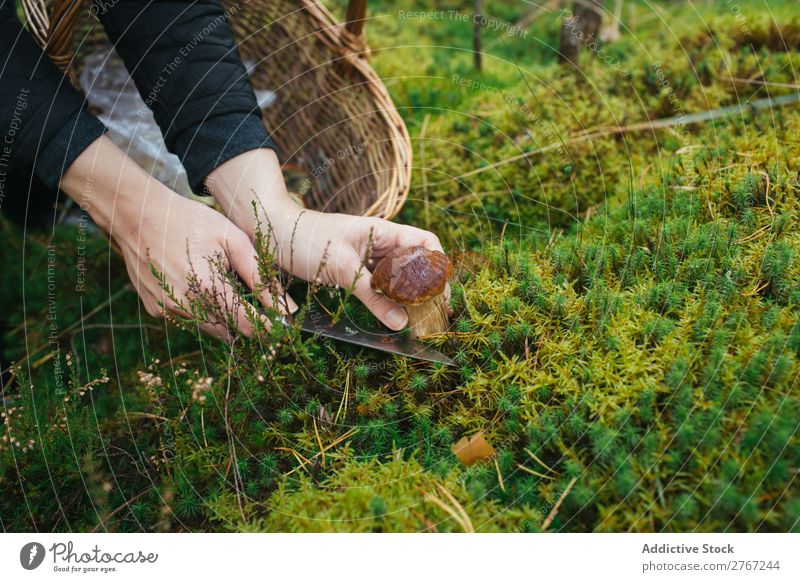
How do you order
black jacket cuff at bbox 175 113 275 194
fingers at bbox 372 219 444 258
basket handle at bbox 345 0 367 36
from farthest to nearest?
basket handle at bbox 345 0 367 36 → black jacket cuff at bbox 175 113 275 194 → fingers at bbox 372 219 444 258

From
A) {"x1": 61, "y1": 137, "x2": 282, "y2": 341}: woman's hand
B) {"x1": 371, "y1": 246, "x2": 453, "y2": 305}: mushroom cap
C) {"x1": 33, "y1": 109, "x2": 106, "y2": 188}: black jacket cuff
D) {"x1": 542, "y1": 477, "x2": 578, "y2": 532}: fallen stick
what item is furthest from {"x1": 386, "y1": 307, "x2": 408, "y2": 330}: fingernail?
{"x1": 33, "y1": 109, "x2": 106, "y2": 188}: black jacket cuff

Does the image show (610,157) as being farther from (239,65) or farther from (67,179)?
(67,179)

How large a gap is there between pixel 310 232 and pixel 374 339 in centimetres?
44

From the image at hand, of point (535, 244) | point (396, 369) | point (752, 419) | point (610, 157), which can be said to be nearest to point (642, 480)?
point (752, 419)

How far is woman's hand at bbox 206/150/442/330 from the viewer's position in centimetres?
174

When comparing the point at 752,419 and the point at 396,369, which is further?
the point at 396,369

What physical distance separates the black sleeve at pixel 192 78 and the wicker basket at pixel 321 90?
8.7 inches

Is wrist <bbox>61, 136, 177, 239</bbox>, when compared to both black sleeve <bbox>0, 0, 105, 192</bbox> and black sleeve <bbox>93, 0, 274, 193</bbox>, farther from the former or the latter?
black sleeve <bbox>93, 0, 274, 193</bbox>

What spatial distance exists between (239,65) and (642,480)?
2.00m

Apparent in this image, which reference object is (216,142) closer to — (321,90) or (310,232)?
(310,232)

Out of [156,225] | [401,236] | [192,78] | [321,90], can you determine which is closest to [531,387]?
[401,236]

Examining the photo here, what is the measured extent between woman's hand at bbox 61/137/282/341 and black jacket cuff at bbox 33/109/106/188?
0.02 metres

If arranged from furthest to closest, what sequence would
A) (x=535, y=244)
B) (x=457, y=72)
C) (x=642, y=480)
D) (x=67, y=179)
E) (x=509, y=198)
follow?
(x=457, y=72) → (x=509, y=198) → (x=535, y=244) → (x=67, y=179) → (x=642, y=480)
